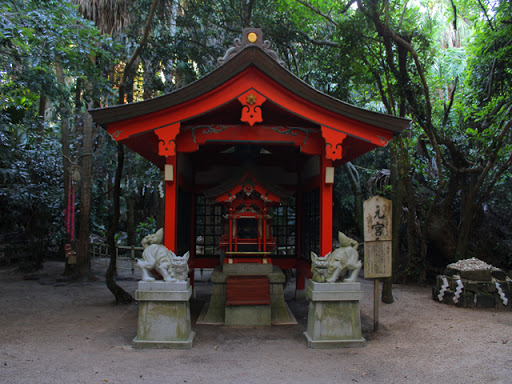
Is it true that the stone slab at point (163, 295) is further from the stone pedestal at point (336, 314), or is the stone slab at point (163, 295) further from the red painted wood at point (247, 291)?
the stone pedestal at point (336, 314)

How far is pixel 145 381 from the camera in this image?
4.03m

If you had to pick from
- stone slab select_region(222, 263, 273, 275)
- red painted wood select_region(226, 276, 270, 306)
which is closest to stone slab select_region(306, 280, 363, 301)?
red painted wood select_region(226, 276, 270, 306)

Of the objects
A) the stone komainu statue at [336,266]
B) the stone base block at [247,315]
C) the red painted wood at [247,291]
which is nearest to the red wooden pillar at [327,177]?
the stone komainu statue at [336,266]

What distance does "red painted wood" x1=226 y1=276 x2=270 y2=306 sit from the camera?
20.7 feet

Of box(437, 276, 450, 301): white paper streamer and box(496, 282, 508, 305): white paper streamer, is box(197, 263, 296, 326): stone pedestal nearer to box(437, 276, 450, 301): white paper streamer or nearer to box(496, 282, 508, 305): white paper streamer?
box(437, 276, 450, 301): white paper streamer

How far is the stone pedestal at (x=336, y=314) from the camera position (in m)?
5.23

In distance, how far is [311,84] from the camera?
451 inches

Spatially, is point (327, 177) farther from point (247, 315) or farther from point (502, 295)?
point (502, 295)

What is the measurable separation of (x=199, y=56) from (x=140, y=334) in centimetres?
871

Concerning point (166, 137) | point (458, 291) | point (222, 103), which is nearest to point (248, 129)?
point (222, 103)

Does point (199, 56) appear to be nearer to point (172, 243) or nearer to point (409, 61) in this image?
point (409, 61)

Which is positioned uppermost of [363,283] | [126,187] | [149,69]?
[149,69]

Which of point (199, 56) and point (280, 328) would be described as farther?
point (199, 56)

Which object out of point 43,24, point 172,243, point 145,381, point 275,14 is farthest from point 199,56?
point 145,381
